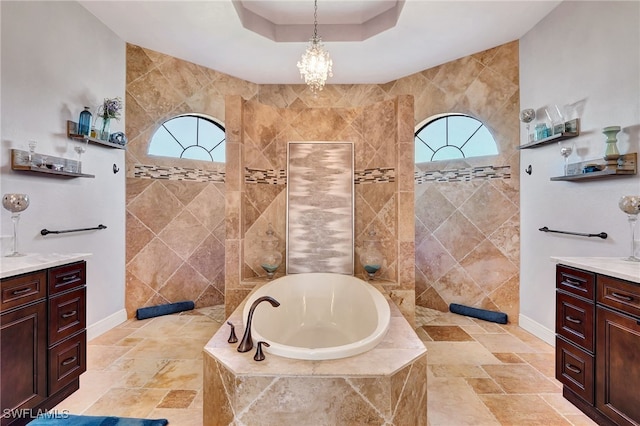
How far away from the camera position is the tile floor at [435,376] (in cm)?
175

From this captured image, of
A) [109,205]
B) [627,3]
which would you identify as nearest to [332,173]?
[109,205]

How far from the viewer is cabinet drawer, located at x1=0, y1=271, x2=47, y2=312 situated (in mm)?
1437

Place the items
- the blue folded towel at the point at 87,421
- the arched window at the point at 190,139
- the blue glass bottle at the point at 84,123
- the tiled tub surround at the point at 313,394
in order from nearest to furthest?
the tiled tub surround at the point at 313,394
the blue folded towel at the point at 87,421
the blue glass bottle at the point at 84,123
the arched window at the point at 190,139

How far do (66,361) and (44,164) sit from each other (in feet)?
4.51

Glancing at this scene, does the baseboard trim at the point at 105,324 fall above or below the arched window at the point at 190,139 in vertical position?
Result: below

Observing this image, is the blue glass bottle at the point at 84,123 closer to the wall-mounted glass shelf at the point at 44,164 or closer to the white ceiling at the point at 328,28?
the wall-mounted glass shelf at the point at 44,164

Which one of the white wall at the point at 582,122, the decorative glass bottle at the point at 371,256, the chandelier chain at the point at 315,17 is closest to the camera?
the white wall at the point at 582,122

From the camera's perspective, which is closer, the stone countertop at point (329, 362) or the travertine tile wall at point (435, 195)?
the stone countertop at point (329, 362)

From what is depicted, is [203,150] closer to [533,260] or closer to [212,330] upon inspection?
[212,330]

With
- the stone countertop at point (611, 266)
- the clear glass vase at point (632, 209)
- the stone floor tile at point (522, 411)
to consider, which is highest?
the clear glass vase at point (632, 209)

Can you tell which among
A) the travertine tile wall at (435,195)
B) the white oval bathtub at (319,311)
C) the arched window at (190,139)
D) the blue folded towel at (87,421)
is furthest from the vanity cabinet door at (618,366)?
the arched window at (190,139)

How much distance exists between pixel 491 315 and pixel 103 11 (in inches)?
186

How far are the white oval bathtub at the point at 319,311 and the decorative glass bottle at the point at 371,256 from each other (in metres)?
0.27

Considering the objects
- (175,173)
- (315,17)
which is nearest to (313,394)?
(175,173)
